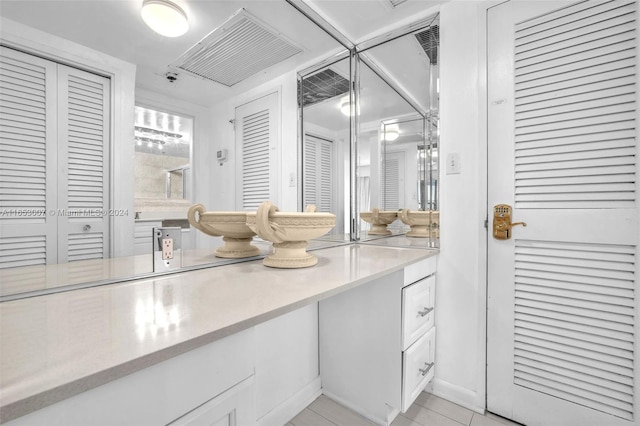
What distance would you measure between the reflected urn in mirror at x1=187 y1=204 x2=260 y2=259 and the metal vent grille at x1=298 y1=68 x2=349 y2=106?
82 centimetres

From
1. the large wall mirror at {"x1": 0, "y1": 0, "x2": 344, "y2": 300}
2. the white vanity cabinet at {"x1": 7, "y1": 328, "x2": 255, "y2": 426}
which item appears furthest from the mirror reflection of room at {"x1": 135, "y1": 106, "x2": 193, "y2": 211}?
the white vanity cabinet at {"x1": 7, "y1": 328, "x2": 255, "y2": 426}

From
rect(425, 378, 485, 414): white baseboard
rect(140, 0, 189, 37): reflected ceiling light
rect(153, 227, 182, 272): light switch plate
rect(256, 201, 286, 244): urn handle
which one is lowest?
rect(425, 378, 485, 414): white baseboard

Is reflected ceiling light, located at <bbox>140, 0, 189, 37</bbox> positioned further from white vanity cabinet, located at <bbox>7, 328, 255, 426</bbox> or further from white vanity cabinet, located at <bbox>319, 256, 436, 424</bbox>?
white vanity cabinet, located at <bbox>319, 256, 436, 424</bbox>

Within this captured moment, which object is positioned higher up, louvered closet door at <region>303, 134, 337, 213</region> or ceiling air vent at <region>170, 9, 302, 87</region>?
ceiling air vent at <region>170, 9, 302, 87</region>

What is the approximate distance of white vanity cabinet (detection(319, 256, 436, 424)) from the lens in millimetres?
1356

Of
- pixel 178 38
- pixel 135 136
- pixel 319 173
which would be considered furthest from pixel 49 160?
pixel 319 173

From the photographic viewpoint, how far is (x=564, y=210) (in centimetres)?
131

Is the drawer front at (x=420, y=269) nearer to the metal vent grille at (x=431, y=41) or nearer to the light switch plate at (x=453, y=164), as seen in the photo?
the light switch plate at (x=453, y=164)

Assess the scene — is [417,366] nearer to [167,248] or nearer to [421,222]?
[421,222]

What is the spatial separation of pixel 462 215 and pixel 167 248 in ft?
4.85

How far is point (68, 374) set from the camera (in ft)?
1.32

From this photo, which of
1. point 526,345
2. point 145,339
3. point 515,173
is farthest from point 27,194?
point 526,345

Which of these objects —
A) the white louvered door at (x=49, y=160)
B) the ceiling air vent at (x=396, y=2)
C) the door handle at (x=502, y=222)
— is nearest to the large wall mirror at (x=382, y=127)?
the ceiling air vent at (x=396, y=2)

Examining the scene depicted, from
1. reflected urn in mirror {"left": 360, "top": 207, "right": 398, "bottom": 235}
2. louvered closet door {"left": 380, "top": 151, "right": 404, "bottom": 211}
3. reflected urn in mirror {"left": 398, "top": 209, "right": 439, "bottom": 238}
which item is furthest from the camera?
reflected urn in mirror {"left": 360, "top": 207, "right": 398, "bottom": 235}
